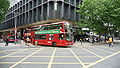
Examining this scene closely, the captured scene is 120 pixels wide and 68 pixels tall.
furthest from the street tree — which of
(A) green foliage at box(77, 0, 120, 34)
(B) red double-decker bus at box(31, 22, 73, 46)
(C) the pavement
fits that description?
(C) the pavement

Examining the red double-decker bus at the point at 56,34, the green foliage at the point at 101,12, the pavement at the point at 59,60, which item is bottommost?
the pavement at the point at 59,60

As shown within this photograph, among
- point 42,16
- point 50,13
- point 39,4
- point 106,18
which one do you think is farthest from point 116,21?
point 39,4

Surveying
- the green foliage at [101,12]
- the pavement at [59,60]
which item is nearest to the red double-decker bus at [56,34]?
the pavement at [59,60]

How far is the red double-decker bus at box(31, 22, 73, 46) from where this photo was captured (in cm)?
1719

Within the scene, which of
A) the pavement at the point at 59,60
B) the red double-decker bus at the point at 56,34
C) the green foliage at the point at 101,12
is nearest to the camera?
the pavement at the point at 59,60

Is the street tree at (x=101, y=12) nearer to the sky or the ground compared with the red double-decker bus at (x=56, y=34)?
nearer to the sky

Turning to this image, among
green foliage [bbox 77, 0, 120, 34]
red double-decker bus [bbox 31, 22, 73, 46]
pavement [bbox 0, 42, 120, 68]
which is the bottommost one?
pavement [bbox 0, 42, 120, 68]

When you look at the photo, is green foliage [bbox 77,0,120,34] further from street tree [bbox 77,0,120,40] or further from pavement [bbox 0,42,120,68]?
pavement [bbox 0,42,120,68]

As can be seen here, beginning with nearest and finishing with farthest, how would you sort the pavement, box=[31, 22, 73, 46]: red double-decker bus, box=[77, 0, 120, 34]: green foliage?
the pavement → box=[31, 22, 73, 46]: red double-decker bus → box=[77, 0, 120, 34]: green foliage

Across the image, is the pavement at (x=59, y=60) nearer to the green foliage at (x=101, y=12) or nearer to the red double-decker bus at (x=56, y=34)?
the red double-decker bus at (x=56, y=34)

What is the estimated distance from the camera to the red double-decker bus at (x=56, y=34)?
677 inches

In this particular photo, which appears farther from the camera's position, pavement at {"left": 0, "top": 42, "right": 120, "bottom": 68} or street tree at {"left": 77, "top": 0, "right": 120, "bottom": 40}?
street tree at {"left": 77, "top": 0, "right": 120, "bottom": 40}

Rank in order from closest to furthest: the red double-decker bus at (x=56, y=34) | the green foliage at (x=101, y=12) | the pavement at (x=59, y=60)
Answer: the pavement at (x=59, y=60) < the red double-decker bus at (x=56, y=34) < the green foliage at (x=101, y=12)

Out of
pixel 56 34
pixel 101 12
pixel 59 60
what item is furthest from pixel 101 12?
pixel 59 60
